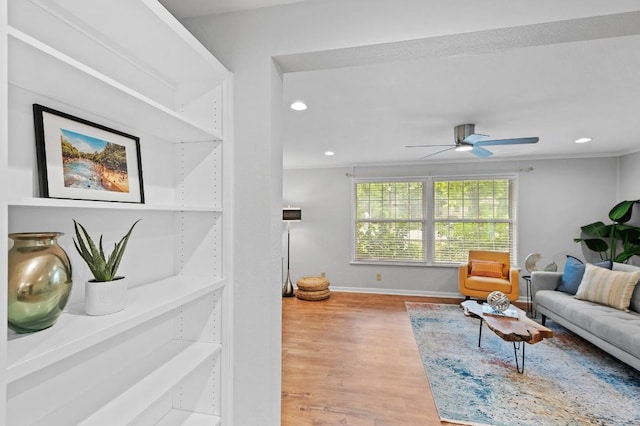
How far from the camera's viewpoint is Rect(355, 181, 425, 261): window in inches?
224

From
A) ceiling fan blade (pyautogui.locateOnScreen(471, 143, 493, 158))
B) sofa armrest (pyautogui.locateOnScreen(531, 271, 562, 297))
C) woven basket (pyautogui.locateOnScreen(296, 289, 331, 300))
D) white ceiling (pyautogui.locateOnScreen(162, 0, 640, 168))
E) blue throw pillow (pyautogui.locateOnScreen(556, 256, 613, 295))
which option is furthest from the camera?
woven basket (pyautogui.locateOnScreen(296, 289, 331, 300))

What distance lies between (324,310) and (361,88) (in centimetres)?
337

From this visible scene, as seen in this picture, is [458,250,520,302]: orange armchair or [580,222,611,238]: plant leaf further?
[580,222,611,238]: plant leaf

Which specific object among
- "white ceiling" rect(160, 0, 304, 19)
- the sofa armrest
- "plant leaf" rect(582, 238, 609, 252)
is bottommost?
the sofa armrest

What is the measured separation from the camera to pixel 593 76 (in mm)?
2246

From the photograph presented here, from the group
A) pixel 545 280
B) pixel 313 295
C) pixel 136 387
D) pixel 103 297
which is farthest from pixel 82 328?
Answer: pixel 545 280

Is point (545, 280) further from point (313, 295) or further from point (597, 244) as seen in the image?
point (313, 295)

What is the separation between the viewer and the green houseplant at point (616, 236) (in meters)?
4.41

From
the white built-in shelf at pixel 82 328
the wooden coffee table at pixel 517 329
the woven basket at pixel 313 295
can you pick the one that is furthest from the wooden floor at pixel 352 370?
the white built-in shelf at pixel 82 328

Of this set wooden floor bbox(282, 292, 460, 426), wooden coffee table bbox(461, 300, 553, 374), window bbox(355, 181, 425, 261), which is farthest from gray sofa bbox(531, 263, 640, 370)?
window bbox(355, 181, 425, 261)

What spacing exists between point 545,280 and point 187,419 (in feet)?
14.5

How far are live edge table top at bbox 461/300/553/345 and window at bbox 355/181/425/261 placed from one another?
2495 mm

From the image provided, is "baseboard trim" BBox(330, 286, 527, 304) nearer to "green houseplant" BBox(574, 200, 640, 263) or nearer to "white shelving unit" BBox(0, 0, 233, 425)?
Result: "green houseplant" BBox(574, 200, 640, 263)

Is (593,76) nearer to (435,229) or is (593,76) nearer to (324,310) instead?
(435,229)
